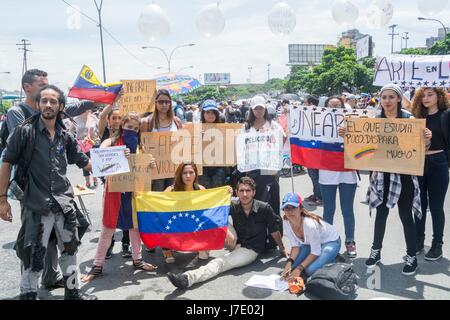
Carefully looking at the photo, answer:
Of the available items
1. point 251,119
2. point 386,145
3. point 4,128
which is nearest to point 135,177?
point 4,128

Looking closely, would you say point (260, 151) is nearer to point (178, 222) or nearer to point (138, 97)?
point (178, 222)

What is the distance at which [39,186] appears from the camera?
143 inches

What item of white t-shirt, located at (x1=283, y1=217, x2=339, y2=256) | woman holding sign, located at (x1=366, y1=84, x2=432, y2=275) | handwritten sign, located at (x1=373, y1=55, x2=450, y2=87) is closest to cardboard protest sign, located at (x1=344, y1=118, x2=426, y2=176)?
woman holding sign, located at (x1=366, y1=84, x2=432, y2=275)

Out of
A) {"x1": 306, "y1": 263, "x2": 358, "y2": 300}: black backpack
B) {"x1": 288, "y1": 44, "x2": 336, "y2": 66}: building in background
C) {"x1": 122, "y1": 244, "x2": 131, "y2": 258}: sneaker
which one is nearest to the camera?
{"x1": 306, "y1": 263, "x2": 358, "y2": 300}: black backpack

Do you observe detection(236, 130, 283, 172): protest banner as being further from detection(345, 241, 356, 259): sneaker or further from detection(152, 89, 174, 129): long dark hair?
detection(345, 241, 356, 259): sneaker

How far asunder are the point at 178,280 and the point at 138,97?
8.56 ft

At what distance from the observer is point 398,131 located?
4.52 meters

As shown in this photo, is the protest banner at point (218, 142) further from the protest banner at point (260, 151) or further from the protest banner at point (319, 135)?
the protest banner at point (319, 135)

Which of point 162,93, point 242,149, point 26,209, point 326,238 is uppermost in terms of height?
point 162,93

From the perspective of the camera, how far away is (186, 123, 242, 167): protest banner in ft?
18.9

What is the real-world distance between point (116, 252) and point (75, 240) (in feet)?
5.80

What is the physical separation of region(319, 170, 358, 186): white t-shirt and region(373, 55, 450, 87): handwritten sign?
3.74ft

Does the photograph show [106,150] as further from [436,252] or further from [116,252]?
[436,252]
